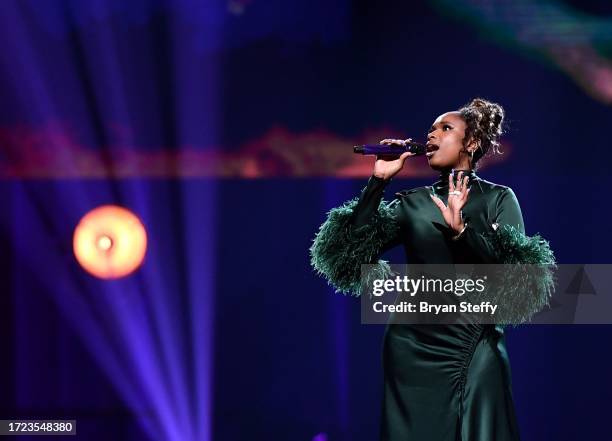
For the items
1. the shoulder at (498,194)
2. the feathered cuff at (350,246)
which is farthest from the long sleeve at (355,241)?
the shoulder at (498,194)

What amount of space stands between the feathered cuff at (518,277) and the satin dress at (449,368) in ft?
0.22

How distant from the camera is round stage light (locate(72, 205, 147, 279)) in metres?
4.10

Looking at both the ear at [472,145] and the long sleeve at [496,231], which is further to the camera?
the ear at [472,145]

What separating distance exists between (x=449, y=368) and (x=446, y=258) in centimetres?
31

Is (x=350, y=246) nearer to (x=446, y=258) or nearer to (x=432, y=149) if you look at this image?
(x=446, y=258)

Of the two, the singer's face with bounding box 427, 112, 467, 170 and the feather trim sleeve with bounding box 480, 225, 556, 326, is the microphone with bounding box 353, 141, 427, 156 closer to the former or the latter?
the singer's face with bounding box 427, 112, 467, 170

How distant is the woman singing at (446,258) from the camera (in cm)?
229

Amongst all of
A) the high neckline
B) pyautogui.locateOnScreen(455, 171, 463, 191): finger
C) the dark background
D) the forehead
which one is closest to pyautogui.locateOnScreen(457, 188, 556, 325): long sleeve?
pyautogui.locateOnScreen(455, 171, 463, 191): finger

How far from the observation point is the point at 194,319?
4109 mm

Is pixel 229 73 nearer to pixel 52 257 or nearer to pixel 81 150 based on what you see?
pixel 81 150

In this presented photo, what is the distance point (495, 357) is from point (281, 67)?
2170 mm

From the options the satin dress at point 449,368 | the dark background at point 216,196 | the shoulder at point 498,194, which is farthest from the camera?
the dark background at point 216,196

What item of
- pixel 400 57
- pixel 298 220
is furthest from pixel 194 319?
pixel 400 57

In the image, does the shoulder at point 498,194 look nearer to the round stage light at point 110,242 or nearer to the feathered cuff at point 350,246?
the feathered cuff at point 350,246
